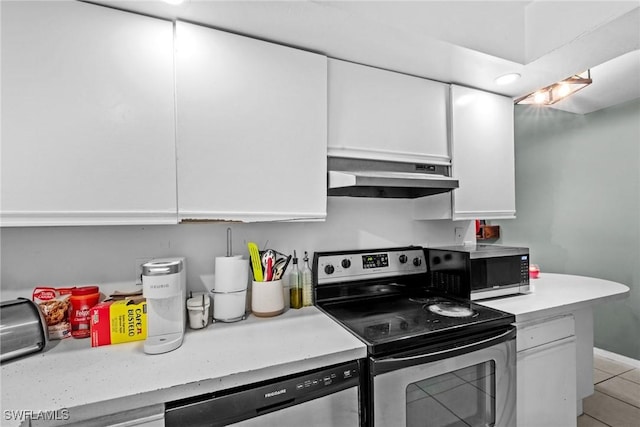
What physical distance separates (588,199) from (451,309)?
2.44 metres

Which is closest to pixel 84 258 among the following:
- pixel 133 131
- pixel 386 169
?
pixel 133 131

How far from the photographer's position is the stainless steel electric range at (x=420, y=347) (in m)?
1.04

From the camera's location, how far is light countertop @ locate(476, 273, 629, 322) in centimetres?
141

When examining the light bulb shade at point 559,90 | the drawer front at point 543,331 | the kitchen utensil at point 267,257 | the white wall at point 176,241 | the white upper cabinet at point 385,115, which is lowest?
the drawer front at point 543,331

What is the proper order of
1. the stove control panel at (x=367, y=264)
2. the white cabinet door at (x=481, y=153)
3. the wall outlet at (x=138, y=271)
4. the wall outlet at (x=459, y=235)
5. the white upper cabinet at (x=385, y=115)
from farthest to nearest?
the wall outlet at (x=459, y=235) < the white cabinet door at (x=481, y=153) < the stove control panel at (x=367, y=264) < the white upper cabinet at (x=385, y=115) < the wall outlet at (x=138, y=271)

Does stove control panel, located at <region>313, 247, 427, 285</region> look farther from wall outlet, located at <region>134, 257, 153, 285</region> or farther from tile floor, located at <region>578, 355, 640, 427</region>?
tile floor, located at <region>578, 355, 640, 427</region>

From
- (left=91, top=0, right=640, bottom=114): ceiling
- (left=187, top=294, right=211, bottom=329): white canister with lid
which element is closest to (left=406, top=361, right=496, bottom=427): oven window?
(left=187, top=294, right=211, bottom=329): white canister with lid

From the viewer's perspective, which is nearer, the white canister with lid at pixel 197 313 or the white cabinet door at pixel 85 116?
the white cabinet door at pixel 85 116

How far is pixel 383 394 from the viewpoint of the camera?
40.2 inches

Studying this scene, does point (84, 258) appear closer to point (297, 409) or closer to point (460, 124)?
point (297, 409)

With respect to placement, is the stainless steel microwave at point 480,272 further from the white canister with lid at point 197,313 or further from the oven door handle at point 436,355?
the white canister with lid at point 197,313

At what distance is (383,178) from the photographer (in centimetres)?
130

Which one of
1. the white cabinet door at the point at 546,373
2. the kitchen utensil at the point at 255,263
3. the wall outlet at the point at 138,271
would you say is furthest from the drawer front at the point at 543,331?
the wall outlet at the point at 138,271

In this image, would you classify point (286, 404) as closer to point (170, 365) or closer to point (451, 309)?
point (170, 365)
